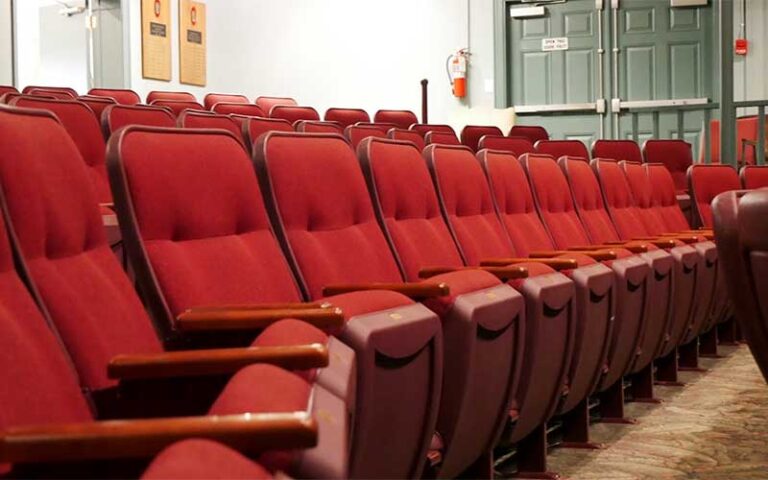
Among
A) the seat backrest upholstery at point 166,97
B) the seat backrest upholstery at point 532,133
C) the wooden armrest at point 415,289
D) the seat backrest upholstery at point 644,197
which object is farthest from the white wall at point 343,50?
the wooden armrest at point 415,289

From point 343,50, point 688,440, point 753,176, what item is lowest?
point 688,440

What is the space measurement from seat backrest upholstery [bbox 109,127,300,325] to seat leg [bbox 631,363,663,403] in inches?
24.0

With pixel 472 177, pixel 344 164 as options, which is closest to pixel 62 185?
pixel 344 164

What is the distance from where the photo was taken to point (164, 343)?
501mm

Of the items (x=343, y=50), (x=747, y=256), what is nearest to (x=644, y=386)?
(x=747, y=256)

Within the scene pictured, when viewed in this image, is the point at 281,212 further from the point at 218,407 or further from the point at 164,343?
the point at 218,407

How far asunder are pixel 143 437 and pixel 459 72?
2.66 m

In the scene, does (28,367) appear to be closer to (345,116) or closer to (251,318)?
(251,318)

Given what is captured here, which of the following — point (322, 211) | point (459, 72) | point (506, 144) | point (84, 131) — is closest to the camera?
point (322, 211)

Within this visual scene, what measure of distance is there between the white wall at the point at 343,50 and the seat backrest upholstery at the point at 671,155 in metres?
0.76

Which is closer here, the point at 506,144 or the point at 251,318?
the point at 251,318

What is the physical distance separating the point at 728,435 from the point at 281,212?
511 millimetres

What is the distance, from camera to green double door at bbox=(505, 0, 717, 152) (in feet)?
8.64

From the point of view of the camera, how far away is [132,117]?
1109 mm
